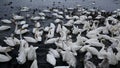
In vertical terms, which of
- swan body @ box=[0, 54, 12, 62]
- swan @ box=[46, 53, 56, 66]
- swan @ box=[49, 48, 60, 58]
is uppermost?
swan body @ box=[0, 54, 12, 62]

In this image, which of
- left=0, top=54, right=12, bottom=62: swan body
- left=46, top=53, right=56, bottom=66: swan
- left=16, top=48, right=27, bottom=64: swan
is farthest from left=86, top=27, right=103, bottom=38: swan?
left=0, top=54, right=12, bottom=62: swan body

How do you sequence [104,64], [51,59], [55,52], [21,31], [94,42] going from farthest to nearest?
[21,31]
[94,42]
[55,52]
[51,59]
[104,64]

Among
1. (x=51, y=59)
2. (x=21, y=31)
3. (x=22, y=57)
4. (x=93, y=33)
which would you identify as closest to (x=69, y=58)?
(x=51, y=59)

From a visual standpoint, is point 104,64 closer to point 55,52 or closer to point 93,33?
point 55,52

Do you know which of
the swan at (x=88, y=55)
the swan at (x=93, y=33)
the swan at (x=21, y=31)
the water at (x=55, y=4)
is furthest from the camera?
the water at (x=55, y=4)

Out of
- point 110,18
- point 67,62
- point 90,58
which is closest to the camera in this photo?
point 67,62

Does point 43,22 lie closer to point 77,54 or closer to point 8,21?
point 8,21

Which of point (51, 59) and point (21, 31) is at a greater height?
point (21, 31)

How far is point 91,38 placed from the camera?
435 centimetres

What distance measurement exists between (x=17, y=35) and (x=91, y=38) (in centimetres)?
151

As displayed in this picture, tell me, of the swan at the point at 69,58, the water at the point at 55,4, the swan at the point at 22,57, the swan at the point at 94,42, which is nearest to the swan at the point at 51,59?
the swan at the point at 69,58

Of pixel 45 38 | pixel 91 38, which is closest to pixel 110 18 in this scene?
pixel 91 38

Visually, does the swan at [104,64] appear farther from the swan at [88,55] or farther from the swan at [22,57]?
the swan at [22,57]

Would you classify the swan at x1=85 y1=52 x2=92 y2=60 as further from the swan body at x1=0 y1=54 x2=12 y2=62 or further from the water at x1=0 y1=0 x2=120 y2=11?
the water at x1=0 y1=0 x2=120 y2=11
